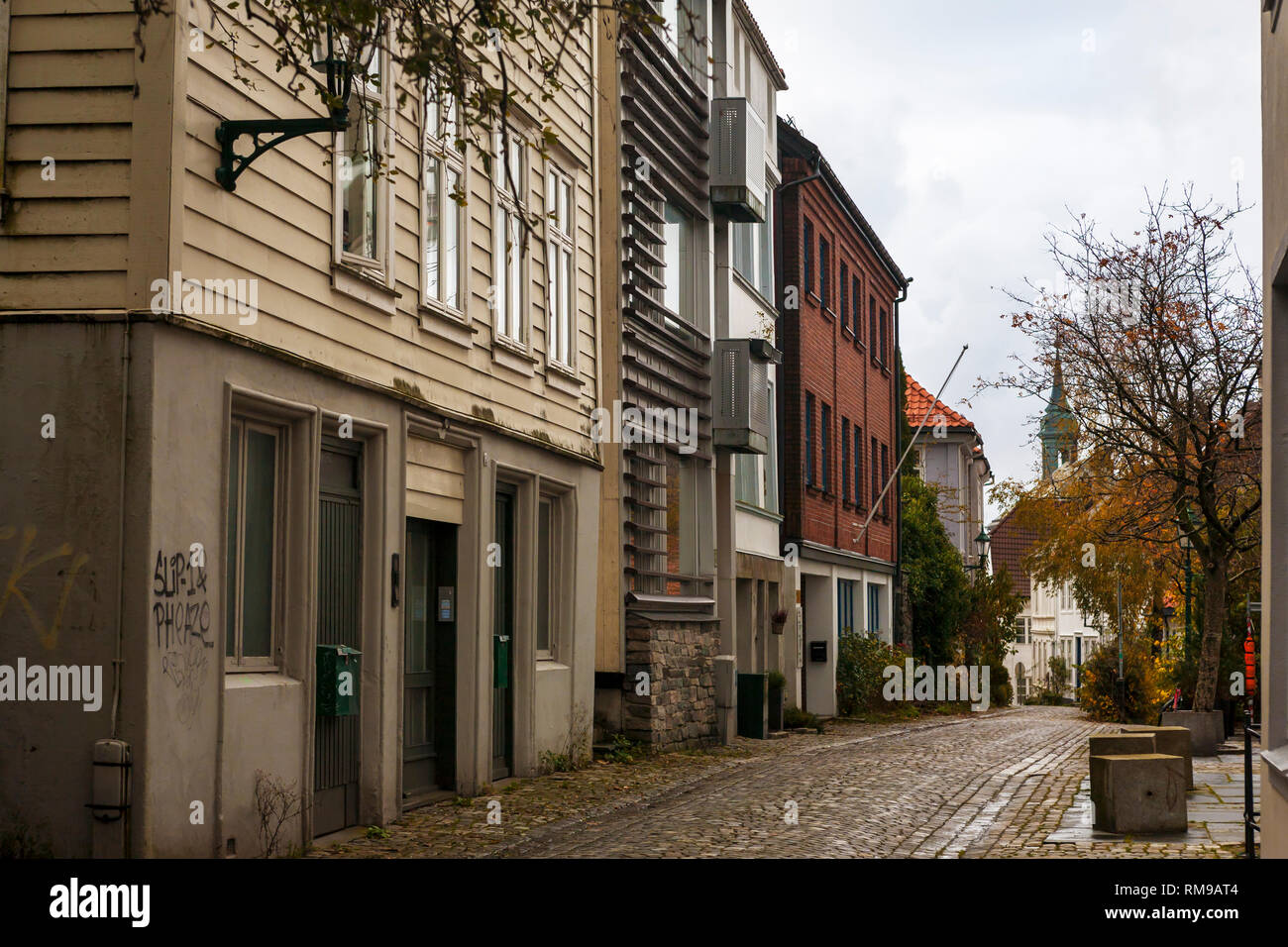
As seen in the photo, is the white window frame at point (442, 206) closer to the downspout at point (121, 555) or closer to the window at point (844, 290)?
the downspout at point (121, 555)

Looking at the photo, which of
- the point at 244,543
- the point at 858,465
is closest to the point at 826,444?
the point at 858,465

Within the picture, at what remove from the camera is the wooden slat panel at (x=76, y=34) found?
8.77m

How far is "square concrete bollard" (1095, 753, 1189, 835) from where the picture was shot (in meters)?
11.6

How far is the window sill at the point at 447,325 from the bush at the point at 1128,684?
19.6m

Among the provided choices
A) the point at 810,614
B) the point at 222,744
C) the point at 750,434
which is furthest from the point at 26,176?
the point at 810,614

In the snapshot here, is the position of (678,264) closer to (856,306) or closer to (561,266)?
(561,266)

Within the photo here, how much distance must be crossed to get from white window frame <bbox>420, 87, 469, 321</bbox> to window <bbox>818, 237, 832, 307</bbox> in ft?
57.5

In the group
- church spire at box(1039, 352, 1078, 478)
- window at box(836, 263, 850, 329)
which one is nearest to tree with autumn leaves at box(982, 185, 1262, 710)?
church spire at box(1039, 352, 1078, 478)

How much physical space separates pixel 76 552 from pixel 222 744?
1430 millimetres

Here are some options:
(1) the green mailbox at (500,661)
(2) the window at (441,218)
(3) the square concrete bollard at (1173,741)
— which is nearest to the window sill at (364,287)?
(2) the window at (441,218)

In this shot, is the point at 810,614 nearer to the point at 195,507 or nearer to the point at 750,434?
the point at 750,434

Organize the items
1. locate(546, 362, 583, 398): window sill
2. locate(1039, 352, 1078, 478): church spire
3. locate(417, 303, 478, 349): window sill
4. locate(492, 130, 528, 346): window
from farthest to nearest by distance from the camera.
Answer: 1. locate(1039, 352, 1078, 478): church spire
2. locate(546, 362, 583, 398): window sill
3. locate(492, 130, 528, 346): window
4. locate(417, 303, 478, 349): window sill

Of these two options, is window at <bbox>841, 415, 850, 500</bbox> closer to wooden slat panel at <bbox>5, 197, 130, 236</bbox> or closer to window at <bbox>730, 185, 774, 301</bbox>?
window at <bbox>730, 185, 774, 301</bbox>

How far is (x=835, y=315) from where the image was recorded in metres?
31.5
